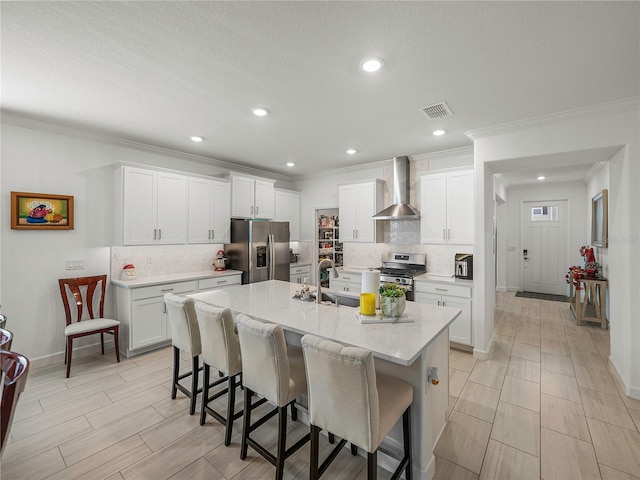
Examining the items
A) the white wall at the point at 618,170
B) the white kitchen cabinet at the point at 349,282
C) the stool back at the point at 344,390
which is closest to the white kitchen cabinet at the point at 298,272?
the white kitchen cabinet at the point at 349,282

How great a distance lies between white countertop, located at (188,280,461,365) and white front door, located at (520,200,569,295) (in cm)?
620

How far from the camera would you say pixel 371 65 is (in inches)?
84.1

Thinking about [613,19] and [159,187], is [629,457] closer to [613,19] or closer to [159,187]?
[613,19]

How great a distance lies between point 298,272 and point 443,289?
293cm

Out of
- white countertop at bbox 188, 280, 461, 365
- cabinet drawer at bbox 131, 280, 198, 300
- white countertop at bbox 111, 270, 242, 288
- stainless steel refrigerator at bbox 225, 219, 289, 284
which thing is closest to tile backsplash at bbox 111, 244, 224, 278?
white countertop at bbox 111, 270, 242, 288

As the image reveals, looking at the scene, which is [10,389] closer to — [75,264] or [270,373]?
[270,373]

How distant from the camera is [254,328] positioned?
1.75 m

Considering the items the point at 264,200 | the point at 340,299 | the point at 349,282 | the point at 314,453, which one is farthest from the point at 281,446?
the point at 264,200

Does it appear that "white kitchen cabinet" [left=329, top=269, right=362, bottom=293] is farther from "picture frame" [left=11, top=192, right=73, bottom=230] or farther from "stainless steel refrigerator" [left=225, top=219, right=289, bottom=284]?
"picture frame" [left=11, top=192, right=73, bottom=230]

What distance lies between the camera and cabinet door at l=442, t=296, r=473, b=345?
366cm

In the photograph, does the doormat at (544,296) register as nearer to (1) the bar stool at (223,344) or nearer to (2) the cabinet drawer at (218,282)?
(2) the cabinet drawer at (218,282)

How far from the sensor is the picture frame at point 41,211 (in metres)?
3.15

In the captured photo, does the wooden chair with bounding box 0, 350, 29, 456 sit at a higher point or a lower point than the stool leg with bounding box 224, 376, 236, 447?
higher

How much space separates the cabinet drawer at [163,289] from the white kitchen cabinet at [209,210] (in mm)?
722
